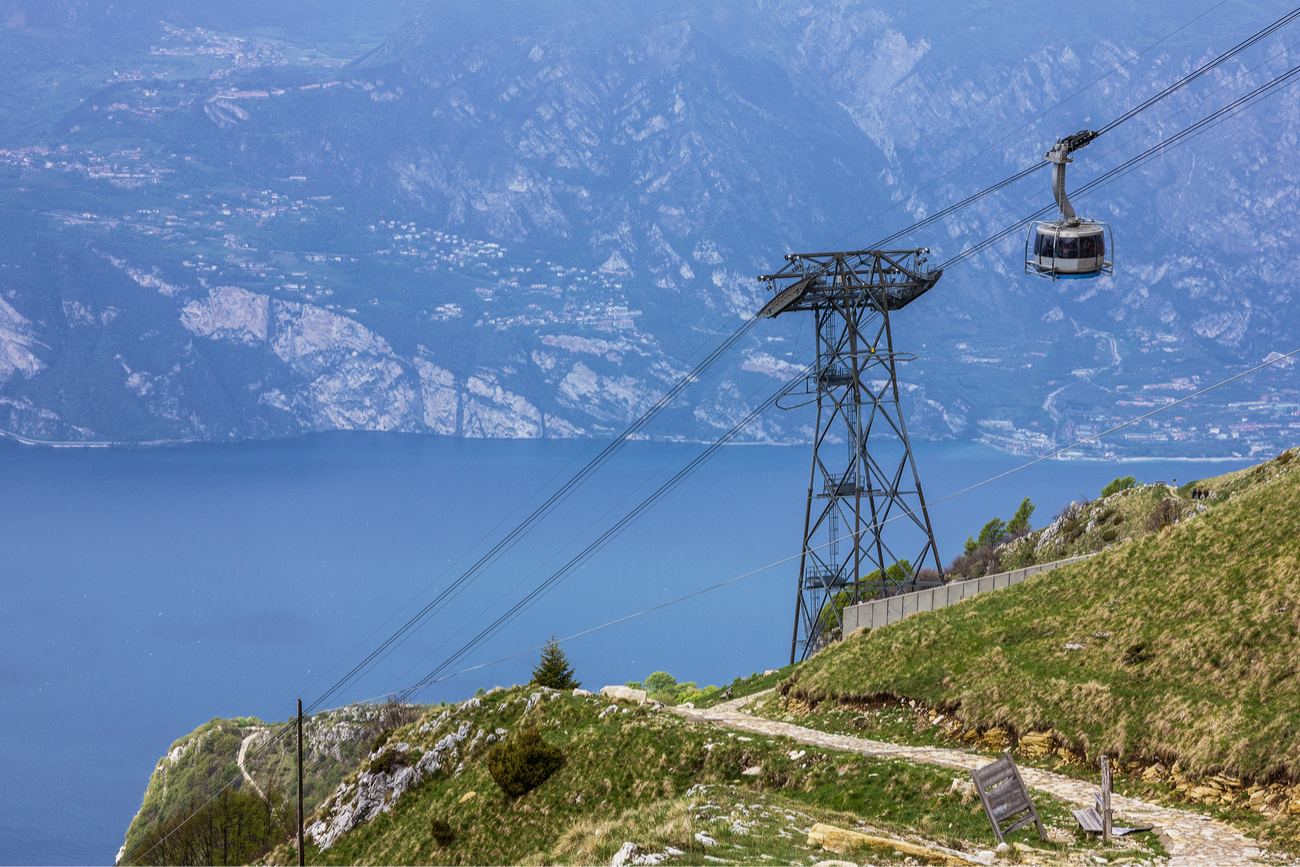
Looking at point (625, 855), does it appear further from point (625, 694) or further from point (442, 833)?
point (625, 694)

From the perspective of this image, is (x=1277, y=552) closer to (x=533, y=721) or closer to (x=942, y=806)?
(x=942, y=806)

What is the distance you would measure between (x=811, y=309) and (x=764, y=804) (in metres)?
33.2

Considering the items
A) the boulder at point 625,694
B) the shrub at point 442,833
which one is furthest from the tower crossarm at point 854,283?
the shrub at point 442,833

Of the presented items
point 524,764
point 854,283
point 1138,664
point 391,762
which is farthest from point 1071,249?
point 391,762

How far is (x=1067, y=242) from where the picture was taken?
3291cm

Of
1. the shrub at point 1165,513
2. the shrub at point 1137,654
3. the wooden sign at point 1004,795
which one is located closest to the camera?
the wooden sign at point 1004,795

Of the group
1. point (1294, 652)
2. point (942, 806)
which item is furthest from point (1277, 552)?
A: point (942, 806)

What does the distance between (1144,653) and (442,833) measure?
860 inches

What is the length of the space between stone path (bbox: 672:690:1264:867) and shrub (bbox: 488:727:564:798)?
5313 mm

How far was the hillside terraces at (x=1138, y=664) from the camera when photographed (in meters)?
24.2

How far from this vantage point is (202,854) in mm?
94875

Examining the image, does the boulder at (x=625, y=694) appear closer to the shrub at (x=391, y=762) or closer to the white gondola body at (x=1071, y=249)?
the shrub at (x=391, y=762)

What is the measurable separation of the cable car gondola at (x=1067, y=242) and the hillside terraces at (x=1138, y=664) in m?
9.02

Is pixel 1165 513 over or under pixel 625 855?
over
